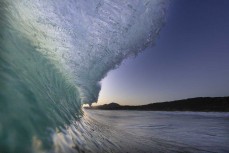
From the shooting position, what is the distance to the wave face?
2980 millimetres

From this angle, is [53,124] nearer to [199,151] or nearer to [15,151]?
[15,151]

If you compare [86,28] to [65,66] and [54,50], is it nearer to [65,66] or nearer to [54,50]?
[54,50]

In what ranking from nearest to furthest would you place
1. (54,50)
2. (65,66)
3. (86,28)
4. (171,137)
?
1. (171,137)
2. (54,50)
3. (86,28)
4. (65,66)

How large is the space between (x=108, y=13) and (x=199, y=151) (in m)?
4.98

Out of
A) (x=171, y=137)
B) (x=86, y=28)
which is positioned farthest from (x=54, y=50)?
(x=171, y=137)

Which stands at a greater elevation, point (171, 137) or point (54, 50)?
point (54, 50)

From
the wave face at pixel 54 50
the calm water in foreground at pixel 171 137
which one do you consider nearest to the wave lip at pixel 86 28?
the wave face at pixel 54 50

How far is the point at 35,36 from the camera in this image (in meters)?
6.46

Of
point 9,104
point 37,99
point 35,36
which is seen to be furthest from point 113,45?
point 9,104

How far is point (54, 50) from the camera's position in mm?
7520

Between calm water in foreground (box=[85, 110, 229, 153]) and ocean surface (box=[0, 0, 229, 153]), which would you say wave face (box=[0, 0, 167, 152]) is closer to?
ocean surface (box=[0, 0, 229, 153])

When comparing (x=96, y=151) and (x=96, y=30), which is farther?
(x=96, y=30)

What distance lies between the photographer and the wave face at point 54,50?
298cm

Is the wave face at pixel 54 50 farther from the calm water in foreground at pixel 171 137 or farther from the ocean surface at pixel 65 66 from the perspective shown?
the calm water in foreground at pixel 171 137
